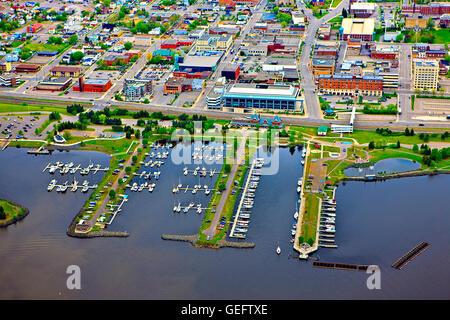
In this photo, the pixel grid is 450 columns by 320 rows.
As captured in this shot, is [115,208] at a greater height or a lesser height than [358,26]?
lesser

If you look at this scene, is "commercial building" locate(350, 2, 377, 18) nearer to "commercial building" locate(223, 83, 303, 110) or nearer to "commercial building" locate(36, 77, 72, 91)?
"commercial building" locate(223, 83, 303, 110)

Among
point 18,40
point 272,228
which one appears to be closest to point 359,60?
point 272,228

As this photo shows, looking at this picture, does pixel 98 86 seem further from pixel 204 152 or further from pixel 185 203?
pixel 185 203

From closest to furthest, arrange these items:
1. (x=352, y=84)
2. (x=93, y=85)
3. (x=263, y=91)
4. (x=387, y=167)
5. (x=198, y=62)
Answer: (x=387, y=167) → (x=263, y=91) → (x=352, y=84) → (x=93, y=85) → (x=198, y=62)

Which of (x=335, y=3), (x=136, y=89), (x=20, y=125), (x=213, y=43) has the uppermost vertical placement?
(x=335, y=3)

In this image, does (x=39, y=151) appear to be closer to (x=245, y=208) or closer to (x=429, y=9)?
(x=245, y=208)

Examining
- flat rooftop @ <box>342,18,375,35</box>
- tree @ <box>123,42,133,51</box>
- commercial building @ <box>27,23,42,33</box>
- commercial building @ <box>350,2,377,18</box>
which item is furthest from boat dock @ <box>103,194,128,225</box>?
commercial building @ <box>350,2,377,18</box>

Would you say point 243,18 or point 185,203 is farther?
point 243,18

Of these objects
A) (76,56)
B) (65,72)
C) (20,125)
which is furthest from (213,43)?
(20,125)
